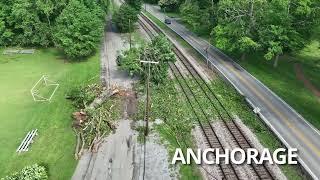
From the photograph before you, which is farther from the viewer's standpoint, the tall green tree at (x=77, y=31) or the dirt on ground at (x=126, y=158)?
the tall green tree at (x=77, y=31)

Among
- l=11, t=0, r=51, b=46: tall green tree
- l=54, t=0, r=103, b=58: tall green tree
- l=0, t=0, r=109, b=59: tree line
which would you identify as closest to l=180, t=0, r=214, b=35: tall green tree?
l=0, t=0, r=109, b=59: tree line

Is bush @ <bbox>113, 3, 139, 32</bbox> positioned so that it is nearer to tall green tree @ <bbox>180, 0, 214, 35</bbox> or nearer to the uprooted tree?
tall green tree @ <bbox>180, 0, 214, 35</bbox>

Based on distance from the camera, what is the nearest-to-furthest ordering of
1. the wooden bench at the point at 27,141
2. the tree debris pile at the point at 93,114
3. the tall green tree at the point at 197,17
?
the wooden bench at the point at 27,141, the tree debris pile at the point at 93,114, the tall green tree at the point at 197,17

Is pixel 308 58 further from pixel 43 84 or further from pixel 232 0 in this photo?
pixel 43 84

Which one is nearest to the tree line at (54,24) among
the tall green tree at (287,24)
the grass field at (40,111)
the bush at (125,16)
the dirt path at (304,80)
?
the grass field at (40,111)

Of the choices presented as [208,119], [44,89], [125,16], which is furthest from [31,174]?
[125,16]

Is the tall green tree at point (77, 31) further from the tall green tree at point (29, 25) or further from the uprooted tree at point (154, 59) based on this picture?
the uprooted tree at point (154, 59)
